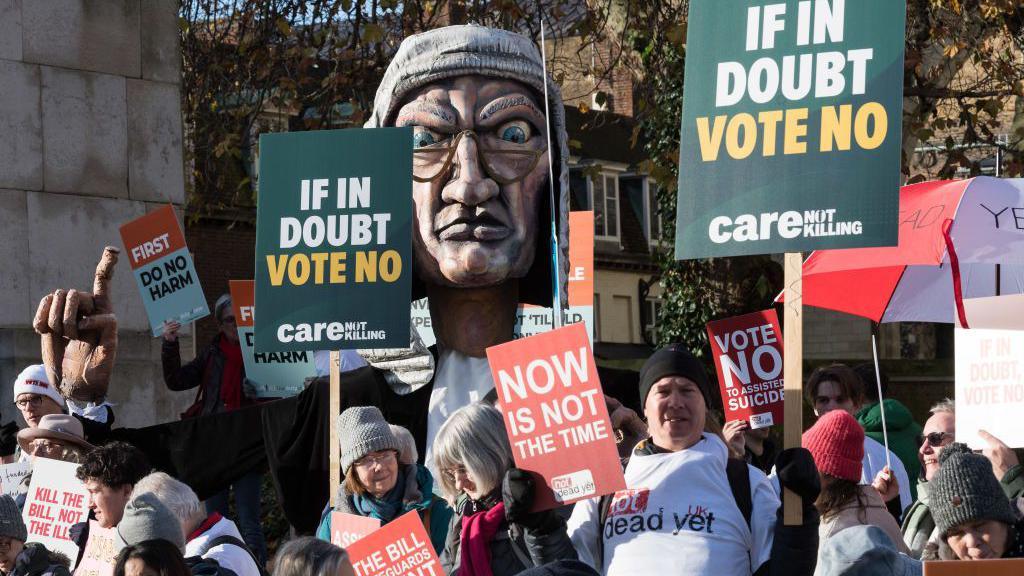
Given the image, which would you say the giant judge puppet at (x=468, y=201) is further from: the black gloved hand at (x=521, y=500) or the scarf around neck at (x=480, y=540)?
the black gloved hand at (x=521, y=500)

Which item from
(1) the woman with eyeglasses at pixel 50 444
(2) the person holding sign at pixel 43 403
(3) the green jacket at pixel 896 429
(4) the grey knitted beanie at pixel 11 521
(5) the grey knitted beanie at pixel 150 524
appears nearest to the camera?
(5) the grey knitted beanie at pixel 150 524

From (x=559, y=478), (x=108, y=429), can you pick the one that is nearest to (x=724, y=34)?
(x=559, y=478)

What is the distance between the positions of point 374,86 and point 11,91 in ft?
18.5

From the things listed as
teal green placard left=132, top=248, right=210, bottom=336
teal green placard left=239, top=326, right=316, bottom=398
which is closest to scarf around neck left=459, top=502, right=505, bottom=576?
teal green placard left=239, top=326, right=316, bottom=398

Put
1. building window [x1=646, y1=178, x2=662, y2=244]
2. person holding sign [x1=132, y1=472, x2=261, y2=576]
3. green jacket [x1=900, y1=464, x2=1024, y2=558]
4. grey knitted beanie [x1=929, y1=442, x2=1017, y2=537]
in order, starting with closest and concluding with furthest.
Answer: grey knitted beanie [x1=929, y1=442, x2=1017, y2=537]
person holding sign [x1=132, y1=472, x2=261, y2=576]
green jacket [x1=900, y1=464, x2=1024, y2=558]
building window [x1=646, y1=178, x2=662, y2=244]

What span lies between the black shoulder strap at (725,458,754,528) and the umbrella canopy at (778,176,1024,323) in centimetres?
227

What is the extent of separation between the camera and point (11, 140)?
10.8m

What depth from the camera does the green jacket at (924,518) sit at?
22.2 ft

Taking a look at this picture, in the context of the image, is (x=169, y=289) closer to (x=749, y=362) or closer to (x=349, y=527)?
(x=749, y=362)

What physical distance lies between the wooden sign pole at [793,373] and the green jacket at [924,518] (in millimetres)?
1316

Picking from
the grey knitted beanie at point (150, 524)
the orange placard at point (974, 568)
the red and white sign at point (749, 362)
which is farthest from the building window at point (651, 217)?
the orange placard at point (974, 568)

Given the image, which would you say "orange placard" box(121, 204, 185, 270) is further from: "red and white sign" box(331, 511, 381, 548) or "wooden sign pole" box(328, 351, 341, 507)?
"red and white sign" box(331, 511, 381, 548)

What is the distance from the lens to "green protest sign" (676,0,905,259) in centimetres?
580

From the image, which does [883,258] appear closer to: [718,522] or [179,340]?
[718,522]
